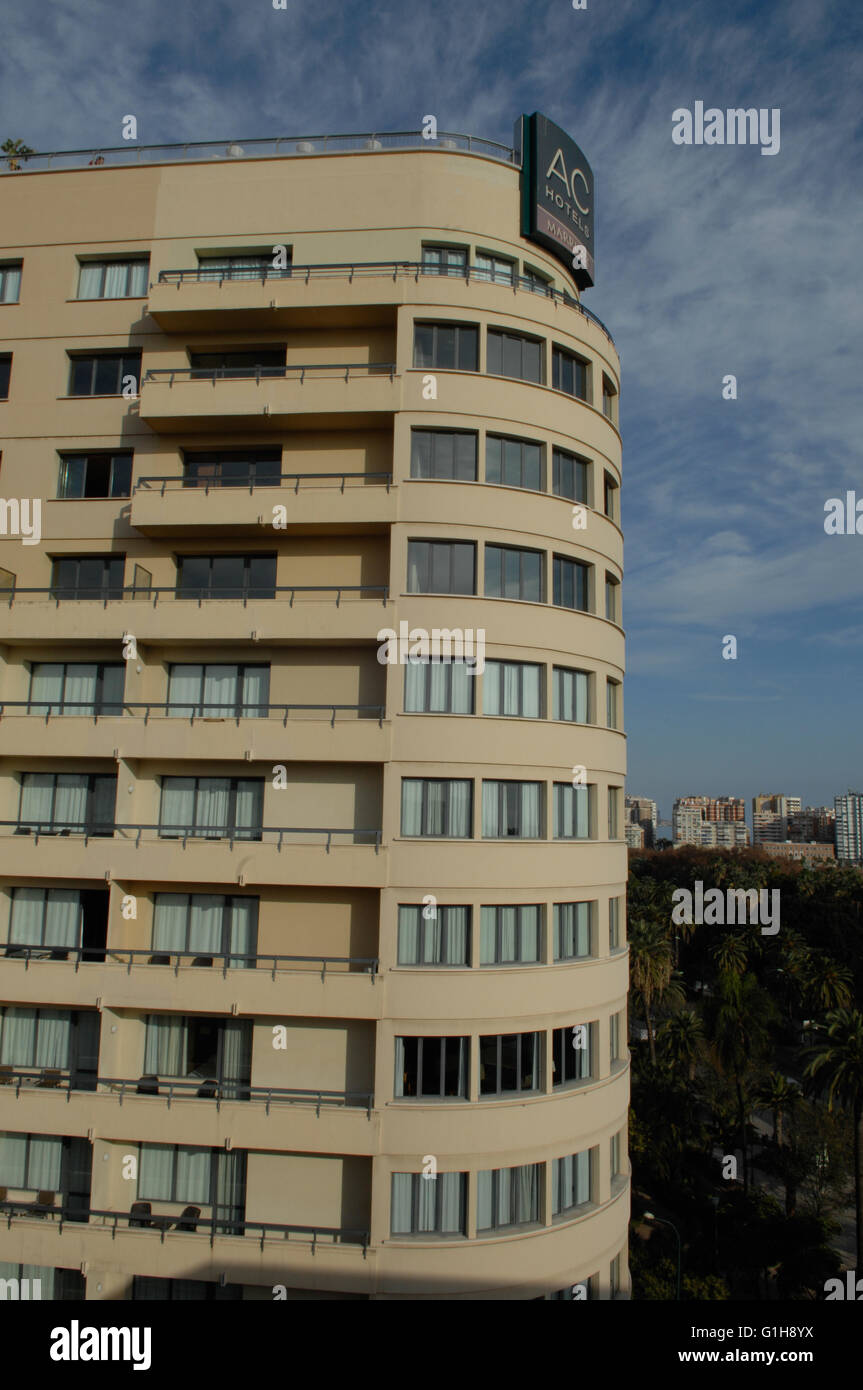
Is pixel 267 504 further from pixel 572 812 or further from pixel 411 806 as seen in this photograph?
pixel 572 812

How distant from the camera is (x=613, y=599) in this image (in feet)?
79.2

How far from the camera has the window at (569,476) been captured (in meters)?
22.0

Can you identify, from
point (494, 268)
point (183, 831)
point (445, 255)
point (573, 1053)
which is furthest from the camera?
point (494, 268)

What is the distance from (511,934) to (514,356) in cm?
1548

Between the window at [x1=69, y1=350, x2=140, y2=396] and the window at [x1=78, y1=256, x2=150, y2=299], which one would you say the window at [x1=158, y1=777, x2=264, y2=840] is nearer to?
the window at [x1=69, y1=350, x2=140, y2=396]

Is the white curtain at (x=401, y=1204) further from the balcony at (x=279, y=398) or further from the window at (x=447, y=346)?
the window at (x=447, y=346)

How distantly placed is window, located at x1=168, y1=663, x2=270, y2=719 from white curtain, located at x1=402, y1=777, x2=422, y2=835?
4510 millimetres

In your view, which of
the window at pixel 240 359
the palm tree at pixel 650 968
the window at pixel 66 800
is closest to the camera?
the window at pixel 66 800

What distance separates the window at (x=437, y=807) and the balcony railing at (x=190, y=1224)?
904 cm

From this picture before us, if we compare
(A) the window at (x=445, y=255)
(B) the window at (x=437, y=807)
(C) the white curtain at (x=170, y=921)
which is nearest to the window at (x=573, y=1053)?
(B) the window at (x=437, y=807)

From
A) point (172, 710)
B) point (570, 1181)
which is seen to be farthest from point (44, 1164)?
point (570, 1181)

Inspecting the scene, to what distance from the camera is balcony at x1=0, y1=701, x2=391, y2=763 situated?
19391mm
